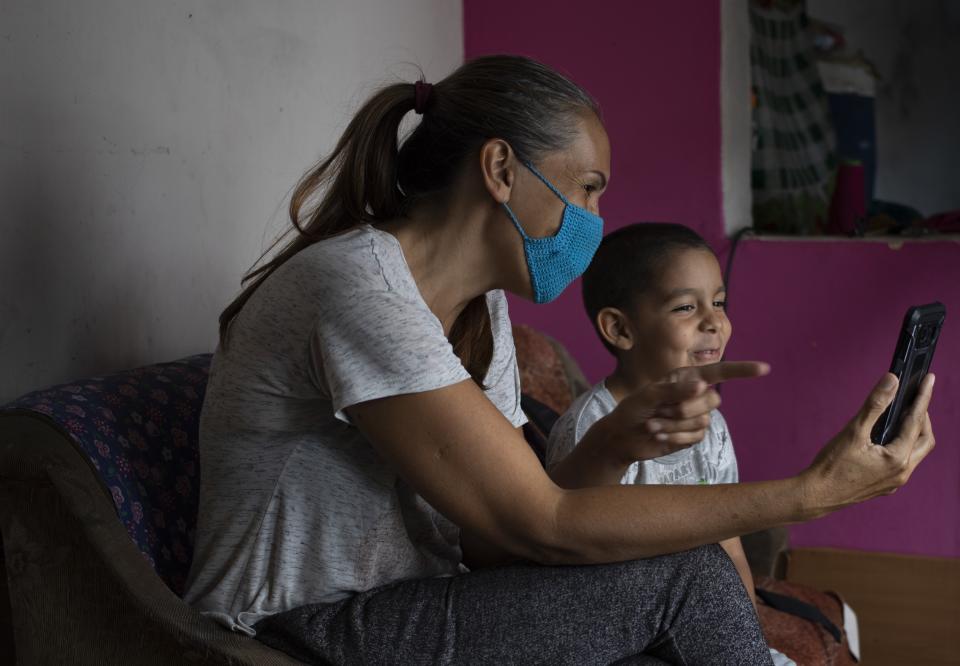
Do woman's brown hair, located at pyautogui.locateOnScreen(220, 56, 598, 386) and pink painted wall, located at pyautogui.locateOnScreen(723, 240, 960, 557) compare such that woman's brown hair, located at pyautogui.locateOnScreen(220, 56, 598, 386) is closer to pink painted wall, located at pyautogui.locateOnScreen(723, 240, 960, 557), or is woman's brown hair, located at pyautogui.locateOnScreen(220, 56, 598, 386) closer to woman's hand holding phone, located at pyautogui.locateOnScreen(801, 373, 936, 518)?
woman's hand holding phone, located at pyautogui.locateOnScreen(801, 373, 936, 518)

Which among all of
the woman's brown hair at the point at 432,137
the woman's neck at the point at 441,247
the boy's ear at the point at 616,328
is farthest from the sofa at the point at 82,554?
the boy's ear at the point at 616,328

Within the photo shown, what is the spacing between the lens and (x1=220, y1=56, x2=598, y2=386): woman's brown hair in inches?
57.9

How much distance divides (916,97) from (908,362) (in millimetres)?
4240

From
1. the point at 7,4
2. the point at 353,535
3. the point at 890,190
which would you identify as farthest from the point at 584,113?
the point at 890,190

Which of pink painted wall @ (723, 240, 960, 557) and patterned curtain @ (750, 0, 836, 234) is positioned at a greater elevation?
patterned curtain @ (750, 0, 836, 234)

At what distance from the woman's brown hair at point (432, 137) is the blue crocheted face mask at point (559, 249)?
0.07m

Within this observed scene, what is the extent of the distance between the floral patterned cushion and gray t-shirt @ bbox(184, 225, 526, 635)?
85 millimetres

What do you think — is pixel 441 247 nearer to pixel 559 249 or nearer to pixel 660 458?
pixel 559 249

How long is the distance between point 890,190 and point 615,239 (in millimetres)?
3578

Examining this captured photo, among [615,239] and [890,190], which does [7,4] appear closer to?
[615,239]

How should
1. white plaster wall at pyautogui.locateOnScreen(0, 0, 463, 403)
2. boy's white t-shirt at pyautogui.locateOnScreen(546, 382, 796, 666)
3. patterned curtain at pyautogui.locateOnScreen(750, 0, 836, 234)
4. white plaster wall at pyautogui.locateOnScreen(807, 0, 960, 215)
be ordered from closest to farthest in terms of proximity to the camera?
white plaster wall at pyautogui.locateOnScreen(0, 0, 463, 403)
boy's white t-shirt at pyautogui.locateOnScreen(546, 382, 796, 666)
patterned curtain at pyautogui.locateOnScreen(750, 0, 836, 234)
white plaster wall at pyautogui.locateOnScreen(807, 0, 960, 215)

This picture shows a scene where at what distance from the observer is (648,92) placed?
319 centimetres

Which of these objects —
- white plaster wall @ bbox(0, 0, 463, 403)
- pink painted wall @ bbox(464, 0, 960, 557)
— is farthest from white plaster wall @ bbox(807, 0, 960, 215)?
white plaster wall @ bbox(0, 0, 463, 403)

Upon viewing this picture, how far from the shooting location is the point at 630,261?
6.59ft
